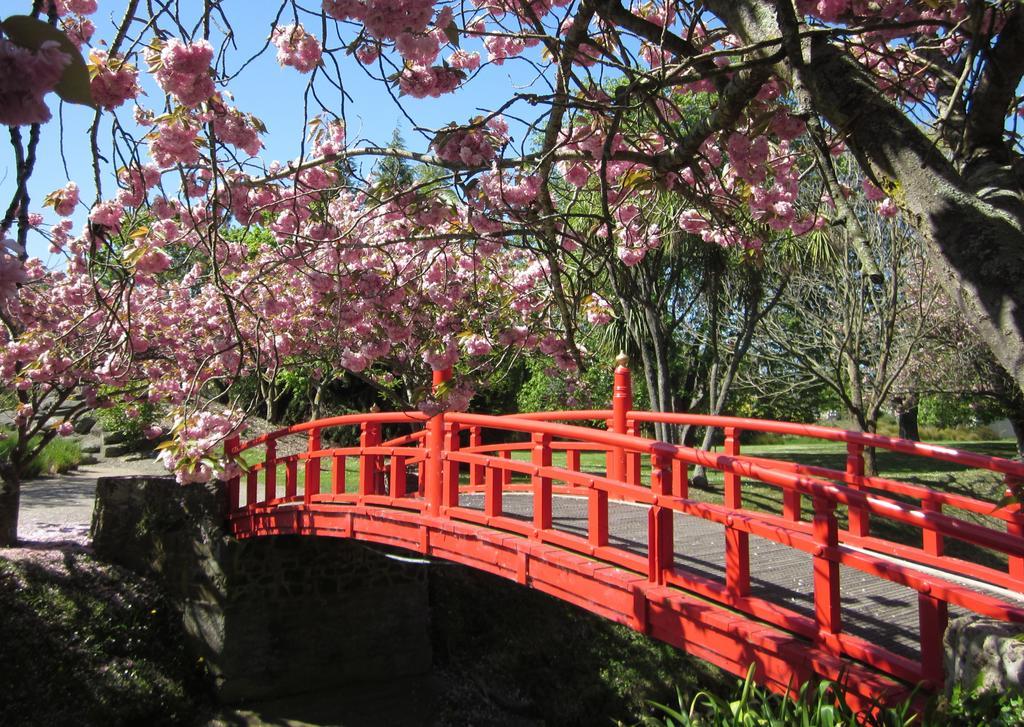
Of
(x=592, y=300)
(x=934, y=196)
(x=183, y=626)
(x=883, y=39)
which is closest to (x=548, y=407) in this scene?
(x=183, y=626)

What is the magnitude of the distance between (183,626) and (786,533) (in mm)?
6867

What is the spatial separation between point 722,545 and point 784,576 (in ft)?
2.73

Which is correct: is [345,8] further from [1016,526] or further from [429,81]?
[1016,526]

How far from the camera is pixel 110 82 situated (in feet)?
10.0

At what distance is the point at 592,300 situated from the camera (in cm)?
617

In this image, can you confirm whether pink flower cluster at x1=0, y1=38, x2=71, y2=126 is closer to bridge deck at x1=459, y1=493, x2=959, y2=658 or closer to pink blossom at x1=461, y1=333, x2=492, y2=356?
bridge deck at x1=459, y1=493, x2=959, y2=658

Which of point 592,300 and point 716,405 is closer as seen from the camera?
point 592,300

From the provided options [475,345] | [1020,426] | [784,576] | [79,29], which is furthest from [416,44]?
[1020,426]

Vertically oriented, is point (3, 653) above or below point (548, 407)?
below

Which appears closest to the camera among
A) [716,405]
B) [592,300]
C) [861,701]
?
[861,701]

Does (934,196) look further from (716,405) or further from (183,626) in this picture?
(716,405)

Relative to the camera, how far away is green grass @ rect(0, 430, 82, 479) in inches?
540

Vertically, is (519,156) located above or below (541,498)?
above

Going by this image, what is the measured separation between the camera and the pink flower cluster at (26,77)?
1608mm
